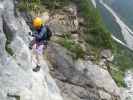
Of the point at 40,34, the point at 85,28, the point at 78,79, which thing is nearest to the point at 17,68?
the point at 40,34

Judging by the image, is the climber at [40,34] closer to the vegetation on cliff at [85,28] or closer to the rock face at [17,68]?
the rock face at [17,68]

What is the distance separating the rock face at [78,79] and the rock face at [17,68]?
56.3 inches

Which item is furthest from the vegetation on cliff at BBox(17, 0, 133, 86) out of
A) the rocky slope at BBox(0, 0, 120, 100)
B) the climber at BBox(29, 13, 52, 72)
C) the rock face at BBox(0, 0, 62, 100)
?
the climber at BBox(29, 13, 52, 72)

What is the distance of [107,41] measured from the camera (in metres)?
25.2

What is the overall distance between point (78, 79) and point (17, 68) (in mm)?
6054

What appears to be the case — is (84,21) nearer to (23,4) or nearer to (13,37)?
(23,4)

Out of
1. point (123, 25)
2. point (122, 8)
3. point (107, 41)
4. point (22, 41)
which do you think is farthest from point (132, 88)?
point (122, 8)

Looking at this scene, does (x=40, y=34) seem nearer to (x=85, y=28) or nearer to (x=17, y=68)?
(x=17, y=68)

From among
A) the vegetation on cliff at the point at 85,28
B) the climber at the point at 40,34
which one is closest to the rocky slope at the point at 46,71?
the vegetation on cliff at the point at 85,28

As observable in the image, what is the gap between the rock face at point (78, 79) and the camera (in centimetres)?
2089

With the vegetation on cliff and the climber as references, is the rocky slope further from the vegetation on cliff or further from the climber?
the climber

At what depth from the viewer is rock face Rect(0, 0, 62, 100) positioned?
15.1 m

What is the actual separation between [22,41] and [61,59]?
4.28 meters

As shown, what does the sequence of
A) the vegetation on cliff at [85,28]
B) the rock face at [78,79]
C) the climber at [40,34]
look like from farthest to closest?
1. the vegetation on cliff at [85,28]
2. the rock face at [78,79]
3. the climber at [40,34]
